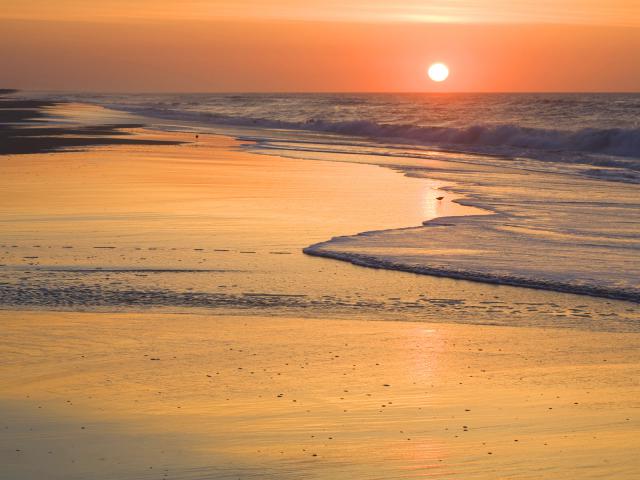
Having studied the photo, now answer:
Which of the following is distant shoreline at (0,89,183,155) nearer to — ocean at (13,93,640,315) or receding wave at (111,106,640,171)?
ocean at (13,93,640,315)

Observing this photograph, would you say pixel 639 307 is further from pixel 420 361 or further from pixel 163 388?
pixel 163 388

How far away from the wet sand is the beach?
0.6 inches

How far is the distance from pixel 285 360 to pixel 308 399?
3.11 ft

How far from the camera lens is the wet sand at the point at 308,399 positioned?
519 centimetres

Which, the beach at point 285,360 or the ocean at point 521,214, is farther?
the ocean at point 521,214

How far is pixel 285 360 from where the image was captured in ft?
23.5

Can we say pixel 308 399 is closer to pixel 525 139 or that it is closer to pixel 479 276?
pixel 479 276

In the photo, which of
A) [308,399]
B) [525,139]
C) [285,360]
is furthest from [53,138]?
[308,399]

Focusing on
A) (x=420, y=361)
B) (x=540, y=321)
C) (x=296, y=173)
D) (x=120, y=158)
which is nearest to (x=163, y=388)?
(x=420, y=361)

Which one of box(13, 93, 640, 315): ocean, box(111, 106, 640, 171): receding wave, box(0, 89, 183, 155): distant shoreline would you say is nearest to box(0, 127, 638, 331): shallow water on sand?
box(13, 93, 640, 315): ocean

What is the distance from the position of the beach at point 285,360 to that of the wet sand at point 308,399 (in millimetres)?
16

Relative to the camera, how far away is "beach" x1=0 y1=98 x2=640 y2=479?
17.4ft

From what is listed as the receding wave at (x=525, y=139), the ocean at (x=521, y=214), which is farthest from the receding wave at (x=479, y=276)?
the receding wave at (x=525, y=139)

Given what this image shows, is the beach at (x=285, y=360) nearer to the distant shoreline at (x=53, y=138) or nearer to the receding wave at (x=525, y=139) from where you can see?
the distant shoreline at (x=53, y=138)
